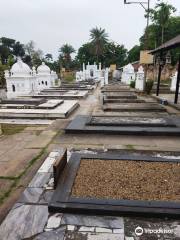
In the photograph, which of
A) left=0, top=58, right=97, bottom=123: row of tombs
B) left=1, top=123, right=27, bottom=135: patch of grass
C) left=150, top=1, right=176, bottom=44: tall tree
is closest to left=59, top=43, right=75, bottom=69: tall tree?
left=150, top=1, right=176, bottom=44: tall tree

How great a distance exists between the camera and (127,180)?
4.11 meters

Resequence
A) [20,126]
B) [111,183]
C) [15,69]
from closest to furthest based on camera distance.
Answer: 1. [111,183]
2. [20,126]
3. [15,69]

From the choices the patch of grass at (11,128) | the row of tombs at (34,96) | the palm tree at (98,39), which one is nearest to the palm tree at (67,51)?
the palm tree at (98,39)

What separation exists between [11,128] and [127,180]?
20.2 ft

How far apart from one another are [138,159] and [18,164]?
9.15ft

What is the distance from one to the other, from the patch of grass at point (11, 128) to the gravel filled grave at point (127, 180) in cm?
424

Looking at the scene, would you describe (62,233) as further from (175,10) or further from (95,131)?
(175,10)

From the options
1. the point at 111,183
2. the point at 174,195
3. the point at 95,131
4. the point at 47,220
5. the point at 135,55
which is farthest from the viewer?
the point at 135,55

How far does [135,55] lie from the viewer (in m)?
62.2

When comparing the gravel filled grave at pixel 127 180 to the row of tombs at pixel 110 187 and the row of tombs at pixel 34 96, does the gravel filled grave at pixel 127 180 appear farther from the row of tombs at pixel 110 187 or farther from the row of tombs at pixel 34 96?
the row of tombs at pixel 34 96

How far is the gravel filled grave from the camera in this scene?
142 inches

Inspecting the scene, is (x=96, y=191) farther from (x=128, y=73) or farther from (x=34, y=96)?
(x=128, y=73)

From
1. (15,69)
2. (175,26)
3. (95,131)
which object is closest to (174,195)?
(95,131)

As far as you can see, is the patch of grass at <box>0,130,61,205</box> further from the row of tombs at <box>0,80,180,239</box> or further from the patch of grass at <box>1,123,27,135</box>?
the patch of grass at <box>1,123,27,135</box>
